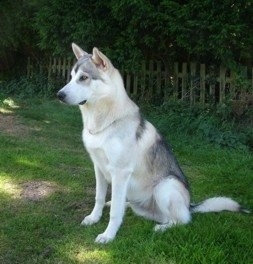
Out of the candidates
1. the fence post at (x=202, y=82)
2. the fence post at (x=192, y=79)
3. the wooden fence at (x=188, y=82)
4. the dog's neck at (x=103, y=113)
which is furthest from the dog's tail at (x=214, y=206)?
the fence post at (x=192, y=79)

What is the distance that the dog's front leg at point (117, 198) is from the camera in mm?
3836

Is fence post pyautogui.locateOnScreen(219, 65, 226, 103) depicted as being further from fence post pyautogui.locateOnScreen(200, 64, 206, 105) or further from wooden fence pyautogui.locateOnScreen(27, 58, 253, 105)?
fence post pyautogui.locateOnScreen(200, 64, 206, 105)

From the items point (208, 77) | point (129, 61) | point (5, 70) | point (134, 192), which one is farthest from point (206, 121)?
point (5, 70)

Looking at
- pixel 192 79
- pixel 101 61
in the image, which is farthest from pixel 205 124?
pixel 101 61

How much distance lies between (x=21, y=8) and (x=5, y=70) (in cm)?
299

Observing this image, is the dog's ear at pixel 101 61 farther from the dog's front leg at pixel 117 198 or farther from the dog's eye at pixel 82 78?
the dog's front leg at pixel 117 198

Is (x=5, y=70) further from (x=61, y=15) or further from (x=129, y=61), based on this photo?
(x=129, y=61)

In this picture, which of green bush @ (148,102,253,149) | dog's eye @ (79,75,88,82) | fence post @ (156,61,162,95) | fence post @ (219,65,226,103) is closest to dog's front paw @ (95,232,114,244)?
dog's eye @ (79,75,88,82)

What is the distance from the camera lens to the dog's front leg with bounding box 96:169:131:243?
12.6 feet

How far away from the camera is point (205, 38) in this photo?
748 cm

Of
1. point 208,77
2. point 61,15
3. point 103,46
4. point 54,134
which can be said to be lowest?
point 54,134

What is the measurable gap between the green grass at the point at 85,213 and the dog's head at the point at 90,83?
123cm

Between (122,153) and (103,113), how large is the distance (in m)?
0.40

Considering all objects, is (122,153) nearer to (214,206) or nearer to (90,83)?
(90,83)
